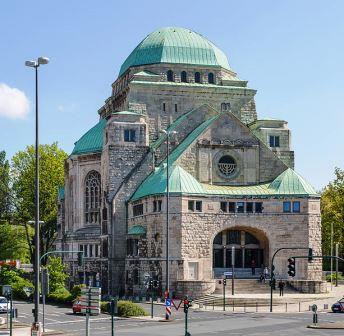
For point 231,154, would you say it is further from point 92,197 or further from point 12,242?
point 12,242

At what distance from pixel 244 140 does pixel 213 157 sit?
3.66m

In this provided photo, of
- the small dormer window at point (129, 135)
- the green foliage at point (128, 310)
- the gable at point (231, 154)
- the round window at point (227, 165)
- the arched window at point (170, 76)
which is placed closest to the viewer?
the green foliage at point (128, 310)

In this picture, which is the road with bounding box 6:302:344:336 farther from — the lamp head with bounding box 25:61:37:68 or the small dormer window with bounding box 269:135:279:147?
the small dormer window with bounding box 269:135:279:147

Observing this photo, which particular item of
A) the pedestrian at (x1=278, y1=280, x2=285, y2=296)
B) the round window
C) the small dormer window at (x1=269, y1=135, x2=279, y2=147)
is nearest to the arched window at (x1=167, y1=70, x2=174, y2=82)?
the small dormer window at (x1=269, y1=135, x2=279, y2=147)

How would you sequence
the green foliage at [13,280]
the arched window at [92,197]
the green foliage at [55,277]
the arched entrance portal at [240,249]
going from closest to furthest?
the green foliage at [55,277]
the arched entrance portal at [240,249]
the green foliage at [13,280]
the arched window at [92,197]

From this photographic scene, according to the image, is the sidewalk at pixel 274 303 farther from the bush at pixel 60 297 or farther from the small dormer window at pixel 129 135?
the small dormer window at pixel 129 135

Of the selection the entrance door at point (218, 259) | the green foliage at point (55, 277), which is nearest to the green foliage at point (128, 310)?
the green foliage at point (55, 277)

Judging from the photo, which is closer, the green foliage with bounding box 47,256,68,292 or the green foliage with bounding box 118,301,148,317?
the green foliage with bounding box 118,301,148,317

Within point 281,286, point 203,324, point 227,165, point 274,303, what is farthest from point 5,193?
point 203,324

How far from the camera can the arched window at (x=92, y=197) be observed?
91.8 m

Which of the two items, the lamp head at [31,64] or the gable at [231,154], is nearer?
the lamp head at [31,64]

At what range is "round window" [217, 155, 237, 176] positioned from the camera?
275 ft

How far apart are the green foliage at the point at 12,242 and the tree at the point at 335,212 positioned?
4227cm

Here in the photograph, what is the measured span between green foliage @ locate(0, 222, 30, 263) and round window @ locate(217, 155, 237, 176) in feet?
135
